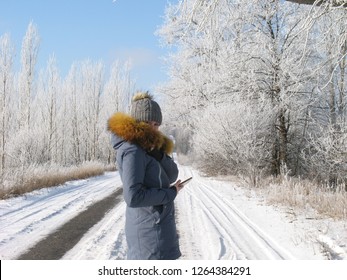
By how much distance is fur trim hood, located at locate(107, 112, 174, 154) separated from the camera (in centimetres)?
291

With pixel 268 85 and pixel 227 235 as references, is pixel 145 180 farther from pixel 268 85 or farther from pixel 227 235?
pixel 268 85

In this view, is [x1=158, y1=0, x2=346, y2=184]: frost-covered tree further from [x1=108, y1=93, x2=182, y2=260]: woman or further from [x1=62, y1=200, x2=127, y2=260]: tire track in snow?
[x1=108, y1=93, x2=182, y2=260]: woman

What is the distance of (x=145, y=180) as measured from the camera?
9.57ft

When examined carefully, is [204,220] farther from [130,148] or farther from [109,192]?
[109,192]

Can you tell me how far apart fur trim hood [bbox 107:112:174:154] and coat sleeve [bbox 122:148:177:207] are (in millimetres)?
94

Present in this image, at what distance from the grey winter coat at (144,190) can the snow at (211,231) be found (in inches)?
93.4

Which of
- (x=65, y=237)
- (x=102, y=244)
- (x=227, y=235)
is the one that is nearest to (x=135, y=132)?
(x=102, y=244)

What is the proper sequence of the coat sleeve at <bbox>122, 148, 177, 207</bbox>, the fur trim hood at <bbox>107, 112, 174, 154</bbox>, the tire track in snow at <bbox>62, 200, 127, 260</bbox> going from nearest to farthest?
the coat sleeve at <bbox>122, 148, 177, 207</bbox>, the fur trim hood at <bbox>107, 112, 174, 154</bbox>, the tire track in snow at <bbox>62, 200, 127, 260</bbox>

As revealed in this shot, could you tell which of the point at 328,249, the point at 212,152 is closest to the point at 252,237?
the point at 328,249

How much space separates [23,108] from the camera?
1165 inches

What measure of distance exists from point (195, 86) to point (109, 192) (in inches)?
522

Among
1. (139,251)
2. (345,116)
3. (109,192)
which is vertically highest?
(345,116)

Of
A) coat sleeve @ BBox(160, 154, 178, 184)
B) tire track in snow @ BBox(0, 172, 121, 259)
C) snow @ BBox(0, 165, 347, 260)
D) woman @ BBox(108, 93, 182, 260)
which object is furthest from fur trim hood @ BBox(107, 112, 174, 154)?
tire track in snow @ BBox(0, 172, 121, 259)

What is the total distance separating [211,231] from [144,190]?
4369mm
